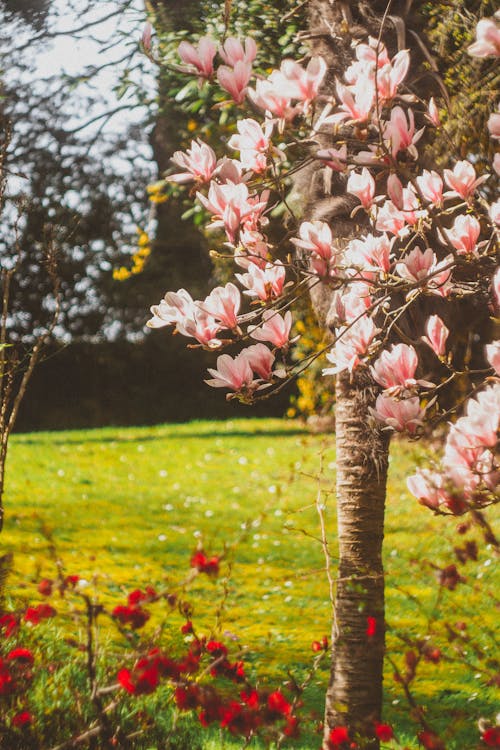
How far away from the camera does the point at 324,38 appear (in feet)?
10.0

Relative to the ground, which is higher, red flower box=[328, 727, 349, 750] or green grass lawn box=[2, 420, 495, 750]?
red flower box=[328, 727, 349, 750]

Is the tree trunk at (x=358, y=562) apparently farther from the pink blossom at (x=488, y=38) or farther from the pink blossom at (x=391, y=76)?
the pink blossom at (x=488, y=38)

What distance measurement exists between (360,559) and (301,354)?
913 cm

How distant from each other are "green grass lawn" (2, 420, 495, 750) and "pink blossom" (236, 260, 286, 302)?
2.22 feet

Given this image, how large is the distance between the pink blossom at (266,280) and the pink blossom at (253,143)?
0.30m

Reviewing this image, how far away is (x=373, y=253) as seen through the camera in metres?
2.45

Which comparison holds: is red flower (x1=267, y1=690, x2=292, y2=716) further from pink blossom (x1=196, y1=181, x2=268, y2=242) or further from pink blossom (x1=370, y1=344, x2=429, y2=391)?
pink blossom (x1=196, y1=181, x2=268, y2=242)

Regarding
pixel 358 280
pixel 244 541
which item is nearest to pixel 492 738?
pixel 358 280

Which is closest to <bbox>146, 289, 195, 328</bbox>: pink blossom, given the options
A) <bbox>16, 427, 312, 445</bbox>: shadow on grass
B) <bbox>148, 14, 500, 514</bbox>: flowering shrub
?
<bbox>148, 14, 500, 514</bbox>: flowering shrub

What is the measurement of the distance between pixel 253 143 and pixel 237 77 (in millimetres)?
192

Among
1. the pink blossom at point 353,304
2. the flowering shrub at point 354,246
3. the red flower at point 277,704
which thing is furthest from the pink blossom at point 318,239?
the red flower at point 277,704

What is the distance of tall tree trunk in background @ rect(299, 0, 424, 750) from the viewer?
2910 mm

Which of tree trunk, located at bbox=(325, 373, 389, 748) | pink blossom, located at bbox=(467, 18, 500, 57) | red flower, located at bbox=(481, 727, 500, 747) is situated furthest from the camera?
tree trunk, located at bbox=(325, 373, 389, 748)

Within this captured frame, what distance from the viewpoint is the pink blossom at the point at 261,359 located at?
7.88 feet
